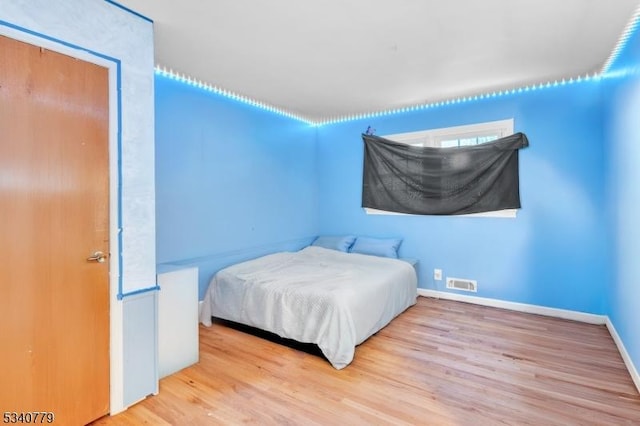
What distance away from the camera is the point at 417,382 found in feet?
7.07

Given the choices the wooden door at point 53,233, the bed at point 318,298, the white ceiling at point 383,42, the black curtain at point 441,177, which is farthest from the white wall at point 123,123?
the black curtain at point 441,177

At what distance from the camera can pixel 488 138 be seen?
12.0ft

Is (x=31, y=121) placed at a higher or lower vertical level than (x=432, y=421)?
higher

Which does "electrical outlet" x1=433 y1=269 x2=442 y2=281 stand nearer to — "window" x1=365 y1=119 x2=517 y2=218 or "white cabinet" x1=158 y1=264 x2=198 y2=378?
"window" x1=365 y1=119 x2=517 y2=218

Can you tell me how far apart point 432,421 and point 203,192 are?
2.78 m

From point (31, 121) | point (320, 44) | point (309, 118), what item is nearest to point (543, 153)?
point (320, 44)

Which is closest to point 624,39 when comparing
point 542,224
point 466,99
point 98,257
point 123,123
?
point 466,99

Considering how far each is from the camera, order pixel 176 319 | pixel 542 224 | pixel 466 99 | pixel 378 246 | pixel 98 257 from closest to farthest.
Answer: pixel 98 257 → pixel 176 319 → pixel 542 224 → pixel 466 99 → pixel 378 246

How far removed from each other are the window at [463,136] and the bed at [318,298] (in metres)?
1.28

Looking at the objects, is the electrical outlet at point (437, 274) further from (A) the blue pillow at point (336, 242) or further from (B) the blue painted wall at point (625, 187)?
(B) the blue painted wall at point (625, 187)

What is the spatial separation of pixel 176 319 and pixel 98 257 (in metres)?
0.76

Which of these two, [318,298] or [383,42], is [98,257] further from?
[383,42]

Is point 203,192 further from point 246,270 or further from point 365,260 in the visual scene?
point 365,260

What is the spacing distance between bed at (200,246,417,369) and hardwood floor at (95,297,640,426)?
0.16 m
